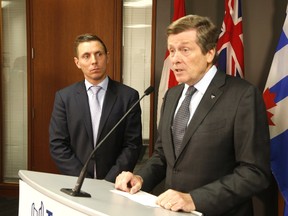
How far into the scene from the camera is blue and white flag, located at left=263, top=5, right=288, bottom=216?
2.33 metres

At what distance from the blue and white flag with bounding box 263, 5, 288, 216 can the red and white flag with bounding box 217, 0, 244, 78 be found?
290 millimetres

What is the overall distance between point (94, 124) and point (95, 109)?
0.10m

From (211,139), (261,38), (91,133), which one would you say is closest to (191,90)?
(211,139)

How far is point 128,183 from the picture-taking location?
1448 millimetres

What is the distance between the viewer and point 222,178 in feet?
4.66

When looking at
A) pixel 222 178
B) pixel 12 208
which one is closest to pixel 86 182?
pixel 222 178

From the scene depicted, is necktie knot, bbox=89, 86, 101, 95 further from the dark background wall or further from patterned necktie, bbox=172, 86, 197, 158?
the dark background wall

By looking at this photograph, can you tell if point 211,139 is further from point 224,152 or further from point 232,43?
point 232,43

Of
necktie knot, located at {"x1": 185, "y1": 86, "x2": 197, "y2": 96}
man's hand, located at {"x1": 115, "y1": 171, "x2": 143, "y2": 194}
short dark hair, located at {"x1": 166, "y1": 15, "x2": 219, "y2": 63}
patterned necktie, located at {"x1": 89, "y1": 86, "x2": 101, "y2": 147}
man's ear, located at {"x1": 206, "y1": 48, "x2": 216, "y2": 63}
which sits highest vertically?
short dark hair, located at {"x1": 166, "y1": 15, "x2": 219, "y2": 63}

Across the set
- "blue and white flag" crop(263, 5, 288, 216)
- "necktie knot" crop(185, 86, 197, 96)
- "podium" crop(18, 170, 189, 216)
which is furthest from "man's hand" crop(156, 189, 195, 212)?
"blue and white flag" crop(263, 5, 288, 216)

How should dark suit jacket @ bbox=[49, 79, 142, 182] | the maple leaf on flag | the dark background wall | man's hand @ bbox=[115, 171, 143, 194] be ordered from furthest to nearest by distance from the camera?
the dark background wall, the maple leaf on flag, dark suit jacket @ bbox=[49, 79, 142, 182], man's hand @ bbox=[115, 171, 143, 194]

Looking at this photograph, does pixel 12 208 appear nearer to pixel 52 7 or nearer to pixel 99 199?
pixel 52 7

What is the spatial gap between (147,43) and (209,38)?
82.5 inches

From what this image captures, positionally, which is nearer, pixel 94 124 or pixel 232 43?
pixel 94 124
